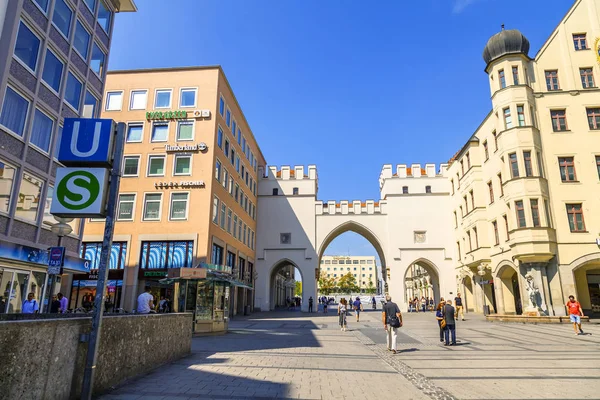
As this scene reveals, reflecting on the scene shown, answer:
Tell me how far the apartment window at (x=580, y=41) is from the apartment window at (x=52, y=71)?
Result: 35.7 metres

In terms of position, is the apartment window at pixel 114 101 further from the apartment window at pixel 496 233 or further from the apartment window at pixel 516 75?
the apartment window at pixel 496 233

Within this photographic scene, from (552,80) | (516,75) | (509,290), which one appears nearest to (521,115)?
(516,75)

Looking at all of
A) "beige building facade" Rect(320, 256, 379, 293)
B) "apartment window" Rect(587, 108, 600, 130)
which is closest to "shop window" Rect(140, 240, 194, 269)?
"apartment window" Rect(587, 108, 600, 130)

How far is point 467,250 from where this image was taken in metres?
40.1

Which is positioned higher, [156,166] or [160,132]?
[160,132]

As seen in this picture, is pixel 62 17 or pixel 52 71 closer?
pixel 52 71

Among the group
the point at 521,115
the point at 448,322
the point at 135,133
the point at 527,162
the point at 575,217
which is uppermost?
the point at 521,115

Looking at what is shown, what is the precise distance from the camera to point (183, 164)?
30.9 meters

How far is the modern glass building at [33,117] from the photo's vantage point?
16.4m

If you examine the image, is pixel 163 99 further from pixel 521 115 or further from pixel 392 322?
pixel 521 115

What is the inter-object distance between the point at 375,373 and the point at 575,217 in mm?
26595

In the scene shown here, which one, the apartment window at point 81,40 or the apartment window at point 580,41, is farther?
the apartment window at point 580,41

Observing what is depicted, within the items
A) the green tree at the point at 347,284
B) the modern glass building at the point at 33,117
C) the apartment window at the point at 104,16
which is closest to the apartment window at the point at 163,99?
the apartment window at the point at 104,16

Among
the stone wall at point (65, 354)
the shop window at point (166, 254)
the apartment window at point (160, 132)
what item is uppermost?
the apartment window at point (160, 132)
